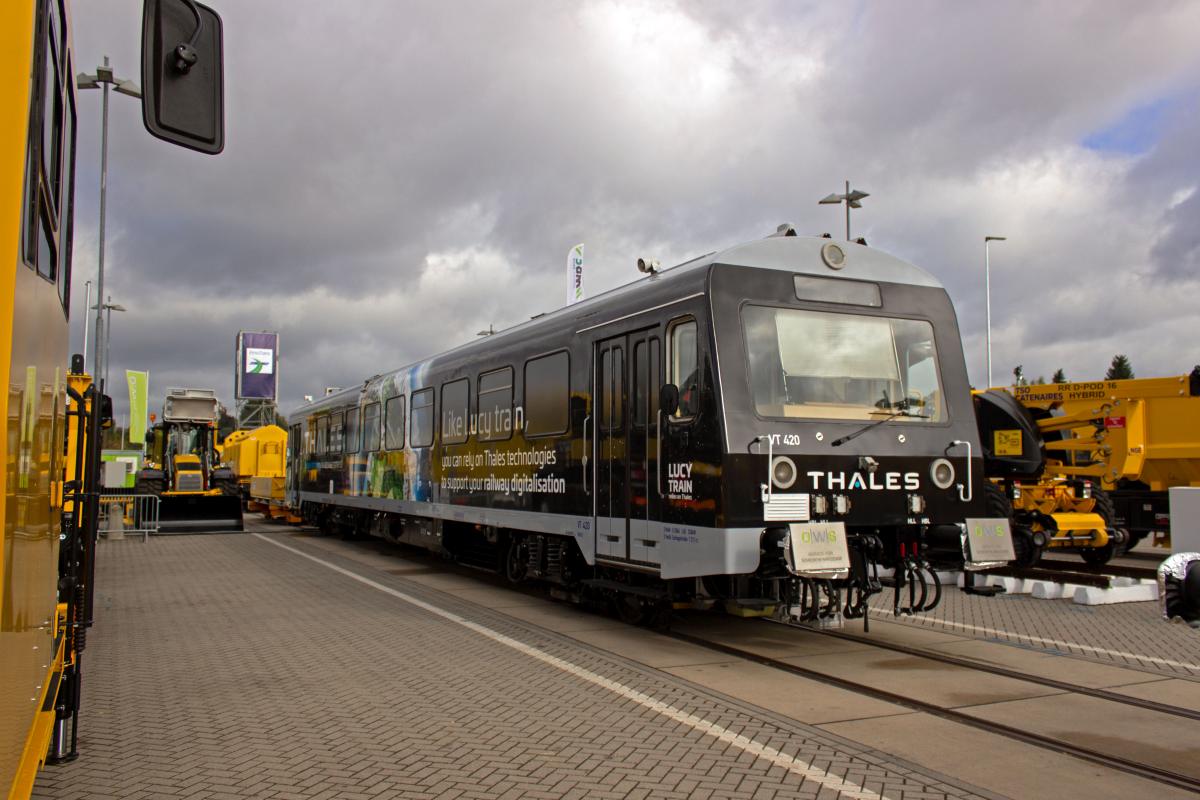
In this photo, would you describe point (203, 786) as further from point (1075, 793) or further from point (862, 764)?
point (1075, 793)

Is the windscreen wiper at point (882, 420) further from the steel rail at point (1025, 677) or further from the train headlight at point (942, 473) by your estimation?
the steel rail at point (1025, 677)

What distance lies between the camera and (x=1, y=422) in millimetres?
2264

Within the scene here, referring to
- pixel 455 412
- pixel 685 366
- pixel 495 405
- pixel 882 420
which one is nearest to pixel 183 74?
pixel 685 366

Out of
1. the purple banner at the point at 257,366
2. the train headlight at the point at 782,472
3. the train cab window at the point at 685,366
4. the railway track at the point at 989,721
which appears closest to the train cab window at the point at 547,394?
the train cab window at the point at 685,366

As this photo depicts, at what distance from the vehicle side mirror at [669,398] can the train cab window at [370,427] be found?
10.2 meters

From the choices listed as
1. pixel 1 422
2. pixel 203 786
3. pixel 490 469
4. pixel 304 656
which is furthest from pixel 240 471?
pixel 1 422

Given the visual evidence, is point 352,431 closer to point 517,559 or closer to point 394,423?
point 394,423

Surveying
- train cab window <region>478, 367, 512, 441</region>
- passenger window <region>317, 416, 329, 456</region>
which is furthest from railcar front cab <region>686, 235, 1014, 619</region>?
passenger window <region>317, 416, 329, 456</region>

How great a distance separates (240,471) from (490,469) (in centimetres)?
2725

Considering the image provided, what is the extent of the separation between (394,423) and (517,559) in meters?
5.18

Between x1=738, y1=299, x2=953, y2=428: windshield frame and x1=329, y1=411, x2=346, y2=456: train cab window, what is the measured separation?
1355cm

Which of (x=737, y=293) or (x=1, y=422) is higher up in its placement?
(x=737, y=293)

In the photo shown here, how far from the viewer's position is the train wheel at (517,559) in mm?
11672

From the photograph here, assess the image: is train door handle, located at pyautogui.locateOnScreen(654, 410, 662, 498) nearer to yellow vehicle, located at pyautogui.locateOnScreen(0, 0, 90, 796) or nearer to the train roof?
the train roof
